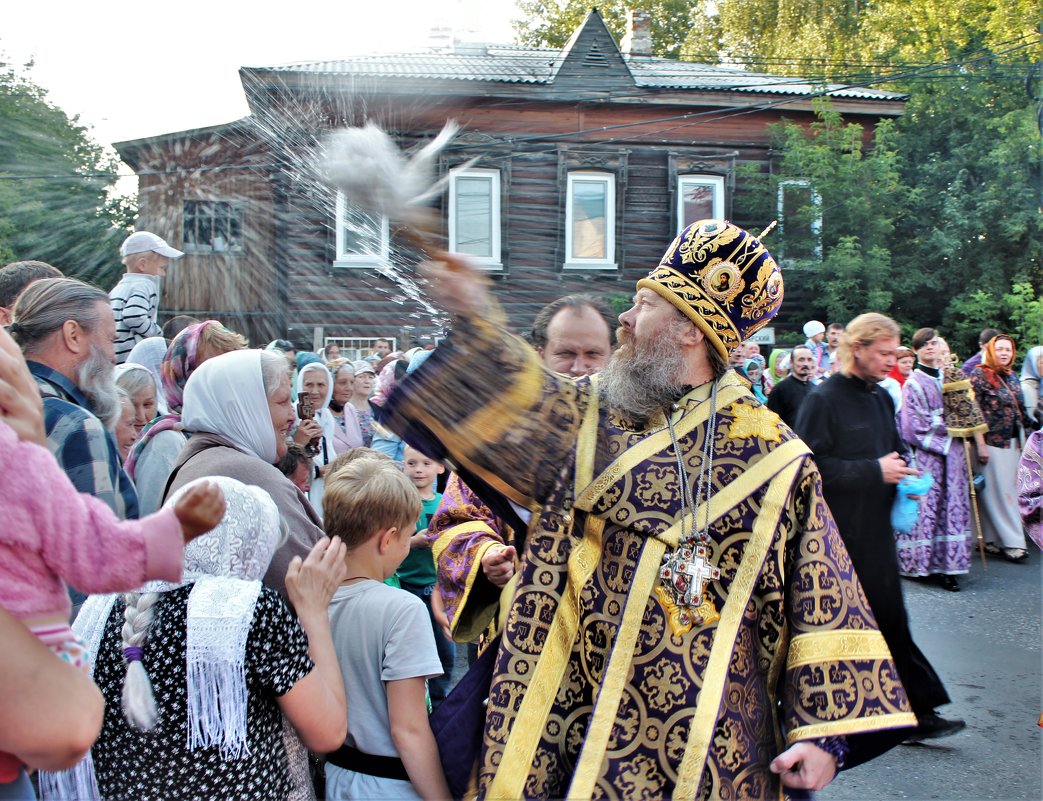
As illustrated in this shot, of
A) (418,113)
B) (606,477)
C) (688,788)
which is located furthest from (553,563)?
(418,113)

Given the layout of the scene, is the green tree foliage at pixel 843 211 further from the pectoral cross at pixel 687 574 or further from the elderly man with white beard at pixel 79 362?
the pectoral cross at pixel 687 574

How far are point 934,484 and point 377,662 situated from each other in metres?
6.67

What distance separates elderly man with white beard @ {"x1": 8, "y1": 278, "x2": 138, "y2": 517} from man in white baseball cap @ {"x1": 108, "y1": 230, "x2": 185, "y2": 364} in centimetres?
81

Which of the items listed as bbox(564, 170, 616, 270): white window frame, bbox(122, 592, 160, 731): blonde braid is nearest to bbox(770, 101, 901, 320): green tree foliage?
bbox(564, 170, 616, 270): white window frame

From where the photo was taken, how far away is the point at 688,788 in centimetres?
195

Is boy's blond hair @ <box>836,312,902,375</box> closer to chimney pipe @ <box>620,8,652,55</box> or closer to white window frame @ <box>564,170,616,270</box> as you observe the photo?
white window frame @ <box>564,170,616,270</box>

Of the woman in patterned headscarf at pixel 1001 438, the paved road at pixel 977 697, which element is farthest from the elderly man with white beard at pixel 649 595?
the woman in patterned headscarf at pixel 1001 438

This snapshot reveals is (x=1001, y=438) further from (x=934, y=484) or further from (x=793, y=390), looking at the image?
(x=793, y=390)

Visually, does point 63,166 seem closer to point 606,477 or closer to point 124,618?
point 124,618

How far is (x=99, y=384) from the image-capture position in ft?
9.34

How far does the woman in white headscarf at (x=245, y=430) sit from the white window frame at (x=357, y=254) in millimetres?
807

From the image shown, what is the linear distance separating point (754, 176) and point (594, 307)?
10.6 m

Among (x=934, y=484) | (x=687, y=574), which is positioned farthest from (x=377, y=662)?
(x=934, y=484)

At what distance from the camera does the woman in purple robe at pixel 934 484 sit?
24.8 ft
